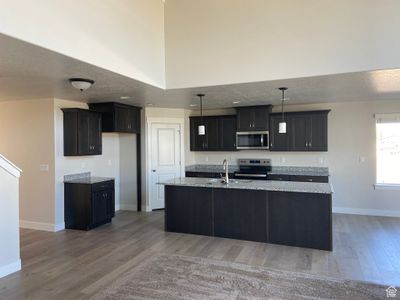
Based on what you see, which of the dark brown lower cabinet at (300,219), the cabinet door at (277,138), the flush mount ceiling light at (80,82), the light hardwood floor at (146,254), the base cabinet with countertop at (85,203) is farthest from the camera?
the cabinet door at (277,138)

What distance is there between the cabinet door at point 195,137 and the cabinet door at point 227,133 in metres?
0.51

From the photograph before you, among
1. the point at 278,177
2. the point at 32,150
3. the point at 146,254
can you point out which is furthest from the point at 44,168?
the point at 278,177

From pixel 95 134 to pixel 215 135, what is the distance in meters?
2.88

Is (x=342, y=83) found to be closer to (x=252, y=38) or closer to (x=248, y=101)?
(x=252, y=38)

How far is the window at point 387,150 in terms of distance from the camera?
6484 millimetres

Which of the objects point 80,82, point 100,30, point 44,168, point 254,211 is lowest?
point 254,211

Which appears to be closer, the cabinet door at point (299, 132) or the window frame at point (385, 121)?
the window frame at point (385, 121)

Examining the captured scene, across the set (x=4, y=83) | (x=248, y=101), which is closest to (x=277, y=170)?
(x=248, y=101)

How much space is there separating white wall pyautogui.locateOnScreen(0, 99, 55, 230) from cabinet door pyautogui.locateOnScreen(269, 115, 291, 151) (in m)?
4.68

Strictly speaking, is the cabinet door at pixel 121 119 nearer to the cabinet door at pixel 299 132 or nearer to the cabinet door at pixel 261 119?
the cabinet door at pixel 261 119

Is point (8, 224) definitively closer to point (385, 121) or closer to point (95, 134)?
point (95, 134)

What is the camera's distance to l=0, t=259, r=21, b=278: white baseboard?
3.68 m

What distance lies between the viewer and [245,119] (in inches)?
281

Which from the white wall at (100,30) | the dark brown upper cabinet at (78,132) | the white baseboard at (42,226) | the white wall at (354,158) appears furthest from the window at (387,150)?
the white baseboard at (42,226)
